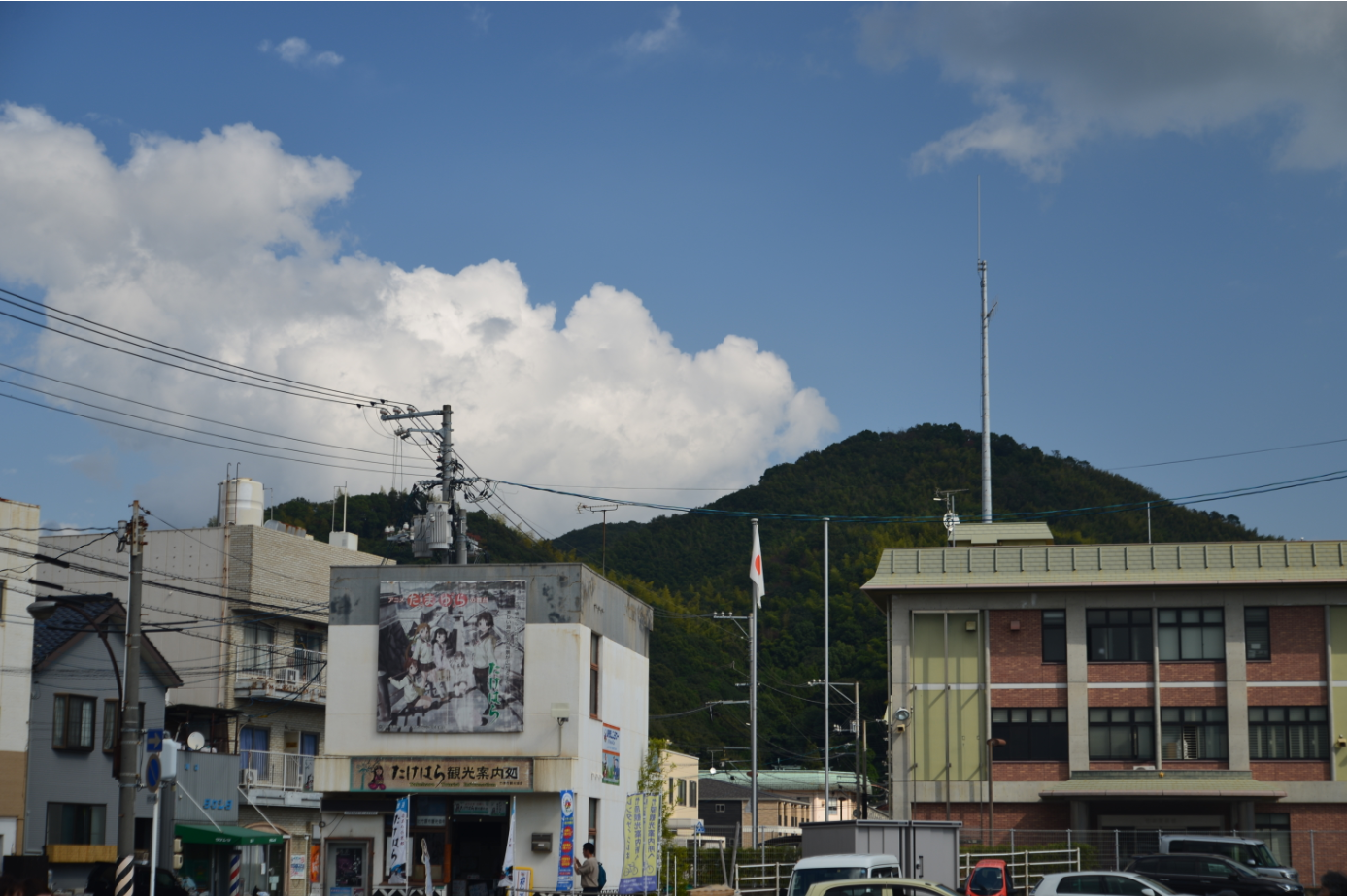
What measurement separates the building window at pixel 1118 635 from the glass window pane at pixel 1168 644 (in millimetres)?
474

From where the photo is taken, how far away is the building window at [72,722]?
38.0 meters

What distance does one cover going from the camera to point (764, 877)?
35.3 metres

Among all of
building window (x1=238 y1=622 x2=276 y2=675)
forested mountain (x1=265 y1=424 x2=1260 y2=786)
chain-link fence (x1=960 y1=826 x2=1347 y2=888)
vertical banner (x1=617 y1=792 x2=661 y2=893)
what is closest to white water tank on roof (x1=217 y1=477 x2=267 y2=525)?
building window (x1=238 y1=622 x2=276 y2=675)

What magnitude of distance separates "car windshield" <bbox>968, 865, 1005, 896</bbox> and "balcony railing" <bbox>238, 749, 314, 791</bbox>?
86.4 feet

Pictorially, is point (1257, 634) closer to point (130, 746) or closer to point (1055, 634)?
point (1055, 634)

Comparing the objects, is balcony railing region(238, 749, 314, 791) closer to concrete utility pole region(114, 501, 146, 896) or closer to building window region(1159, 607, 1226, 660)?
concrete utility pole region(114, 501, 146, 896)

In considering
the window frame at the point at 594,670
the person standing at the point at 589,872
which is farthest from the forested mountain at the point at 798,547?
the person standing at the point at 589,872

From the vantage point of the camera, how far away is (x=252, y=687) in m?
48.6

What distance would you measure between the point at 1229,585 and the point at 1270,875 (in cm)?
1557

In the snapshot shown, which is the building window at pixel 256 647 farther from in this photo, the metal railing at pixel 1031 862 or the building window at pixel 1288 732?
the building window at pixel 1288 732

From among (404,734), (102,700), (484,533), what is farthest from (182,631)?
(484,533)

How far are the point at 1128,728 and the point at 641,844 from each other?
28.2 meters

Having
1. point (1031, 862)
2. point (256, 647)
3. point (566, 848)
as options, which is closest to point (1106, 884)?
point (566, 848)

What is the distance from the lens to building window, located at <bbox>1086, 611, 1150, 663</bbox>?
45.8 meters
